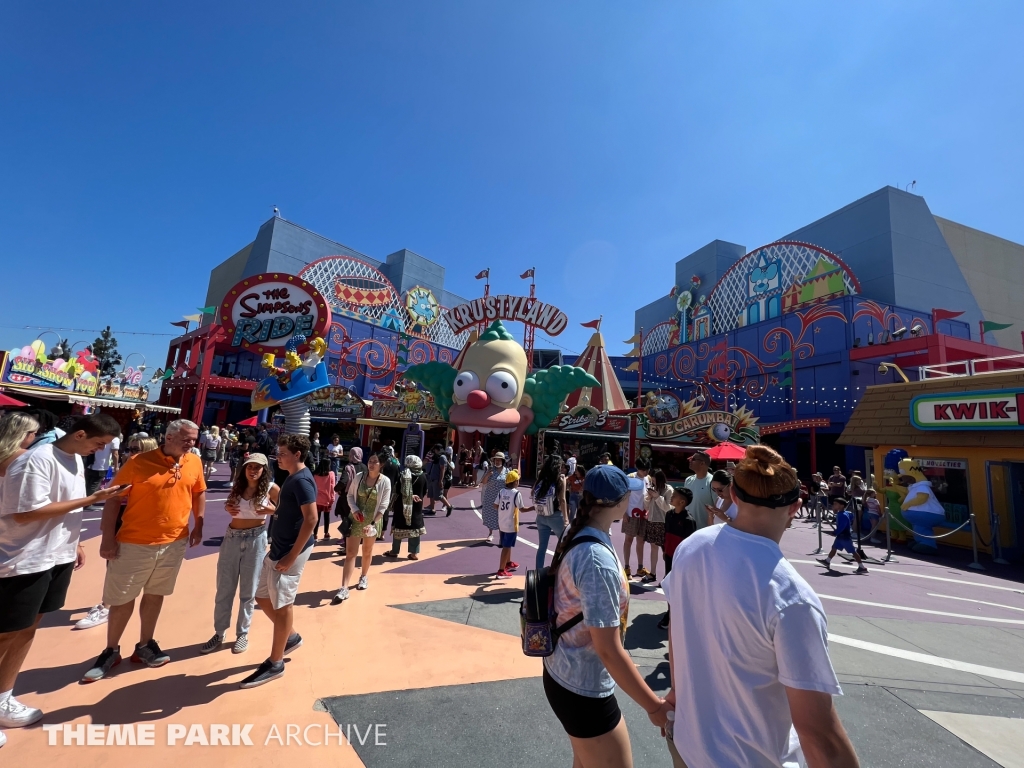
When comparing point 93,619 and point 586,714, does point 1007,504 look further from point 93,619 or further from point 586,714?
point 93,619

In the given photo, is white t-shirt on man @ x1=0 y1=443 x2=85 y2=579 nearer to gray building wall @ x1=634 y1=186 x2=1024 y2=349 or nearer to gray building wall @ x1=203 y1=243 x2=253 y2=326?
gray building wall @ x1=634 y1=186 x2=1024 y2=349

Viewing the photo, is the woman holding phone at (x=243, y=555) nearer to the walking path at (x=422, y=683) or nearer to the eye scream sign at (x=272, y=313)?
the walking path at (x=422, y=683)

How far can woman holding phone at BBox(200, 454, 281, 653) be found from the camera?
3771mm

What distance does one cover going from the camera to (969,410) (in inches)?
376

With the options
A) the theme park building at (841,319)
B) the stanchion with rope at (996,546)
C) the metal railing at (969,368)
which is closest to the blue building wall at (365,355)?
the theme park building at (841,319)

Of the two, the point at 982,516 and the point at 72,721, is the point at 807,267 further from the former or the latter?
the point at 72,721

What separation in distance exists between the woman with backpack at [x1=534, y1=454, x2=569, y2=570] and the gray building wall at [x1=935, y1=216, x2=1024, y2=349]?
3148cm

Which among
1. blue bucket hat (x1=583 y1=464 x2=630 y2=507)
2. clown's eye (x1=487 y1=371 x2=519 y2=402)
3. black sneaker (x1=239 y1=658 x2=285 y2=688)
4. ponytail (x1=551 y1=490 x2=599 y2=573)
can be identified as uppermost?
clown's eye (x1=487 y1=371 x2=519 y2=402)

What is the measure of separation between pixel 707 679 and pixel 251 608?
3.76 metres

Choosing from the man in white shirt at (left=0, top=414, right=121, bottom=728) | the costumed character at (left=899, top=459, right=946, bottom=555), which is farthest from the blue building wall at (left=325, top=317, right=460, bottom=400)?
the man in white shirt at (left=0, top=414, right=121, bottom=728)

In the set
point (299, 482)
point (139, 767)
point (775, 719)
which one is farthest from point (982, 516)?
point (139, 767)

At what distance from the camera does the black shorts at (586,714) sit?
182 cm

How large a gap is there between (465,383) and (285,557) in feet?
41.3

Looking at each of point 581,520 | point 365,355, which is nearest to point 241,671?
point 581,520
